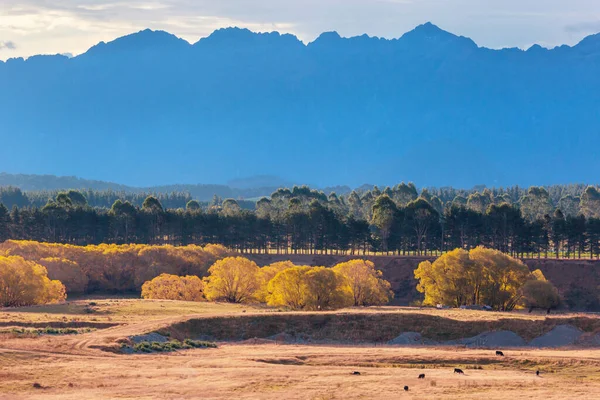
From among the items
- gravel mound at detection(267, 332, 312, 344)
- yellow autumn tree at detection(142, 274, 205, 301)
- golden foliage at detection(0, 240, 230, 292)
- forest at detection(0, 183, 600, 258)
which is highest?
forest at detection(0, 183, 600, 258)

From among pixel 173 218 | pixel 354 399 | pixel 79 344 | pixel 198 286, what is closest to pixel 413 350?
pixel 354 399

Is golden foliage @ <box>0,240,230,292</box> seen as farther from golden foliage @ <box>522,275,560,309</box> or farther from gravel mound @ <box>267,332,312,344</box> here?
gravel mound @ <box>267,332,312,344</box>

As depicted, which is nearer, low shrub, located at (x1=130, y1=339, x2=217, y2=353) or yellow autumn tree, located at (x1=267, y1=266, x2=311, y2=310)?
low shrub, located at (x1=130, y1=339, x2=217, y2=353)

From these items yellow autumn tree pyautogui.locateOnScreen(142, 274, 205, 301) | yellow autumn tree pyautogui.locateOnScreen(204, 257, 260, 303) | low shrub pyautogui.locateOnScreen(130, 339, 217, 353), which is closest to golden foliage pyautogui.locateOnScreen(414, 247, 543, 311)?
yellow autumn tree pyautogui.locateOnScreen(204, 257, 260, 303)

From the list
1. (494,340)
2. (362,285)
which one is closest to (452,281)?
(362,285)

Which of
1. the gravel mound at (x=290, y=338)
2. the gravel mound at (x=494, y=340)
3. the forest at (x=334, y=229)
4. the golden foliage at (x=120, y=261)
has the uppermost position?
the forest at (x=334, y=229)

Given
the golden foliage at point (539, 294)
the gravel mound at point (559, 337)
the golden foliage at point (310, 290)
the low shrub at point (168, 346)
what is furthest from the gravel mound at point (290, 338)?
the golden foliage at point (539, 294)

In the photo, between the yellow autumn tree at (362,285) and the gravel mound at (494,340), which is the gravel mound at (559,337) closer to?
the gravel mound at (494,340)

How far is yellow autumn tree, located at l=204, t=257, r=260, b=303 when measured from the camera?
12475 centimetres

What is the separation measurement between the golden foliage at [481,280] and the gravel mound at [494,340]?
36723mm

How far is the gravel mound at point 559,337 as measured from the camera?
267 ft

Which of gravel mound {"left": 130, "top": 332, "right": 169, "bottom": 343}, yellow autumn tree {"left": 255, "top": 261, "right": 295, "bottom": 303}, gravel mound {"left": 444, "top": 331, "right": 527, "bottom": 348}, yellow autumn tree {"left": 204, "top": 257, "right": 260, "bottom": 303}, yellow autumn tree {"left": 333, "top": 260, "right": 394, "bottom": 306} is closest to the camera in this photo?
gravel mound {"left": 130, "top": 332, "right": 169, "bottom": 343}

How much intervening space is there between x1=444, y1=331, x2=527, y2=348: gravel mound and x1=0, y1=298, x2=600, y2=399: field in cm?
144

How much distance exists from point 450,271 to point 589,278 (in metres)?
38.5
